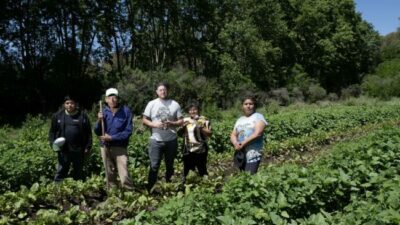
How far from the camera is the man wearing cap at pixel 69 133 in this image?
7336 millimetres

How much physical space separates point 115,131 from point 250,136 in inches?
80.5

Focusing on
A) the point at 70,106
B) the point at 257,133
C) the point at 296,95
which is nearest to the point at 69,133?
the point at 70,106

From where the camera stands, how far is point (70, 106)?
23.9ft

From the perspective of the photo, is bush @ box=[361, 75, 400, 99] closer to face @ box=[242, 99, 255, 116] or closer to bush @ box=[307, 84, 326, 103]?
bush @ box=[307, 84, 326, 103]

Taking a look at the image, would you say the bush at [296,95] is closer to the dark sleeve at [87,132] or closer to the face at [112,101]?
the dark sleeve at [87,132]

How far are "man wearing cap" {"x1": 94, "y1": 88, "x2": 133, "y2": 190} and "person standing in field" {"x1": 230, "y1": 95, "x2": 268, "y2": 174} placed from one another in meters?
1.67

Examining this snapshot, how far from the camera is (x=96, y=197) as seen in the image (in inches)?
293

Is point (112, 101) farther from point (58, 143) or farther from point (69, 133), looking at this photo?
point (58, 143)

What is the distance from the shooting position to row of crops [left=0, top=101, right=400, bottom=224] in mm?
3938

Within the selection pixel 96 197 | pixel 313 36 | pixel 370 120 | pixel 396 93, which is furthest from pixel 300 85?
pixel 96 197

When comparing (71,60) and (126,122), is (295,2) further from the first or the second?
(126,122)

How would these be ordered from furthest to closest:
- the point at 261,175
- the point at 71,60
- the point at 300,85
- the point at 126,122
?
the point at 300,85
the point at 71,60
the point at 126,122
the point at 261,175

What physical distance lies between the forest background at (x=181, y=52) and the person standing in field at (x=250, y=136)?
16.4 m

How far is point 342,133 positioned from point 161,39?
22.0 metres
